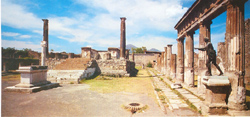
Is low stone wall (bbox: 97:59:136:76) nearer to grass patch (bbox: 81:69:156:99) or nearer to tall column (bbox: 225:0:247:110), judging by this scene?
grass patch (bbox: 81:69:156:99)

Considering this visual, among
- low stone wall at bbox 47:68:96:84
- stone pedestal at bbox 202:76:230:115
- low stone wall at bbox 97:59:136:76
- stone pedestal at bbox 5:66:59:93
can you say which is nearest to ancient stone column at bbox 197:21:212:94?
stone pedestal at bbox 202:76:230:115

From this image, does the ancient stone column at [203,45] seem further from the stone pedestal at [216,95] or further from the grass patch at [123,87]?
the grass patch at [123,87]

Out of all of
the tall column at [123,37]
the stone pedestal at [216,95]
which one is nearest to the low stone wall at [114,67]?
the tall column at [123,37]

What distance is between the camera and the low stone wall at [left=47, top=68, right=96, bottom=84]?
35.6 feet

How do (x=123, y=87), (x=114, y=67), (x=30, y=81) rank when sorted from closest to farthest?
(x=30, y=81), (x=123, y=87), (x=114, y=67)

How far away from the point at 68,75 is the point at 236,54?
11705mm

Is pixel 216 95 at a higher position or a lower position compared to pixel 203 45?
lower

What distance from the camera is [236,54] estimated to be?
165 inches

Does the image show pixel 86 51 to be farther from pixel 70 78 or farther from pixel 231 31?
pixel 231 31

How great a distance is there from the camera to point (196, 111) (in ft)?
14.7

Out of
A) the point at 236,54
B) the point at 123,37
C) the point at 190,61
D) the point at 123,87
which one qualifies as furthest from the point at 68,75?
the point at 236,54

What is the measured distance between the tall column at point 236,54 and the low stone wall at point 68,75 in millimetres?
9706

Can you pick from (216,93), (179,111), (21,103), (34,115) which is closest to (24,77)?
(21,103)

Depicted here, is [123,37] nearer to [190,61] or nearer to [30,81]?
[190,61]
